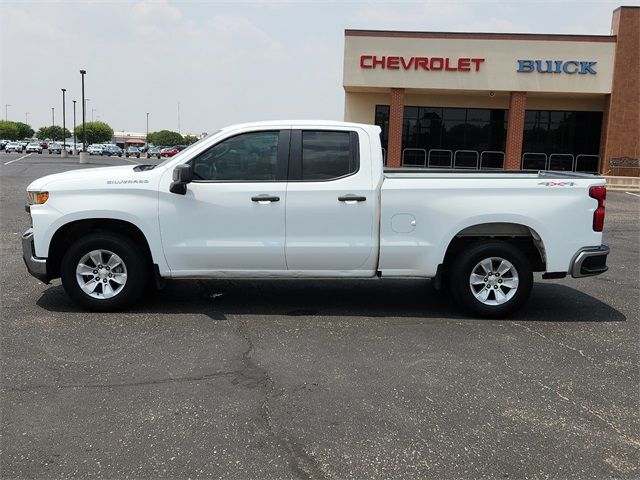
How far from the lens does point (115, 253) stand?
596 centimetres

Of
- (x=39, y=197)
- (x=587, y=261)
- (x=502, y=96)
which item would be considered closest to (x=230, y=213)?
(x=39, y=197)

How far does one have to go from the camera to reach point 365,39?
26.5 m

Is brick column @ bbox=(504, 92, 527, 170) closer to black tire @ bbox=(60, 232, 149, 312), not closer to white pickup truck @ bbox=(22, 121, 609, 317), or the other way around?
white pickup truck @ bbox=(22, 121, 609, 317)

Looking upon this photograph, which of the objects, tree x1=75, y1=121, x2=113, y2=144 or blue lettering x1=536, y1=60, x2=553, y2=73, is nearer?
blue lettering x1=536, y1=60, x2=553, y2=73

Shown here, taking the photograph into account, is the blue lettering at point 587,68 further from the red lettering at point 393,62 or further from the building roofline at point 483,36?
the red lettering at point 393,62

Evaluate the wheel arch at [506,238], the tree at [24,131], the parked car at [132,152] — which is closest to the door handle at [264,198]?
the wheel arch at [506,238]

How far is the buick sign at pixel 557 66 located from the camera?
86.6 ft

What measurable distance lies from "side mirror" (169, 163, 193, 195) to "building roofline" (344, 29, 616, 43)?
2238 centimetres

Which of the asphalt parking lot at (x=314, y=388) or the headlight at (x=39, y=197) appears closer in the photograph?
the asphalt parking lot at (x=314, y=388)

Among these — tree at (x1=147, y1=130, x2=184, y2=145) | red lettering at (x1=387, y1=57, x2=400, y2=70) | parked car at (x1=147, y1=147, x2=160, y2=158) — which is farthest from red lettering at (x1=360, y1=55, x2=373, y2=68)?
tree at (x1=147, y1=130, x2=184, y2=145)

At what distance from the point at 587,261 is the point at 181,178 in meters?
4.14

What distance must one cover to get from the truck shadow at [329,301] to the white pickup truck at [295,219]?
41 cm

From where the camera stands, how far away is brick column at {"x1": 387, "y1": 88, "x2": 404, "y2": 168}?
89.2ft

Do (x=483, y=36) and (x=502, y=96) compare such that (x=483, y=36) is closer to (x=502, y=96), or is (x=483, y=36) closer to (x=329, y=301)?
(x=502, y=96)
